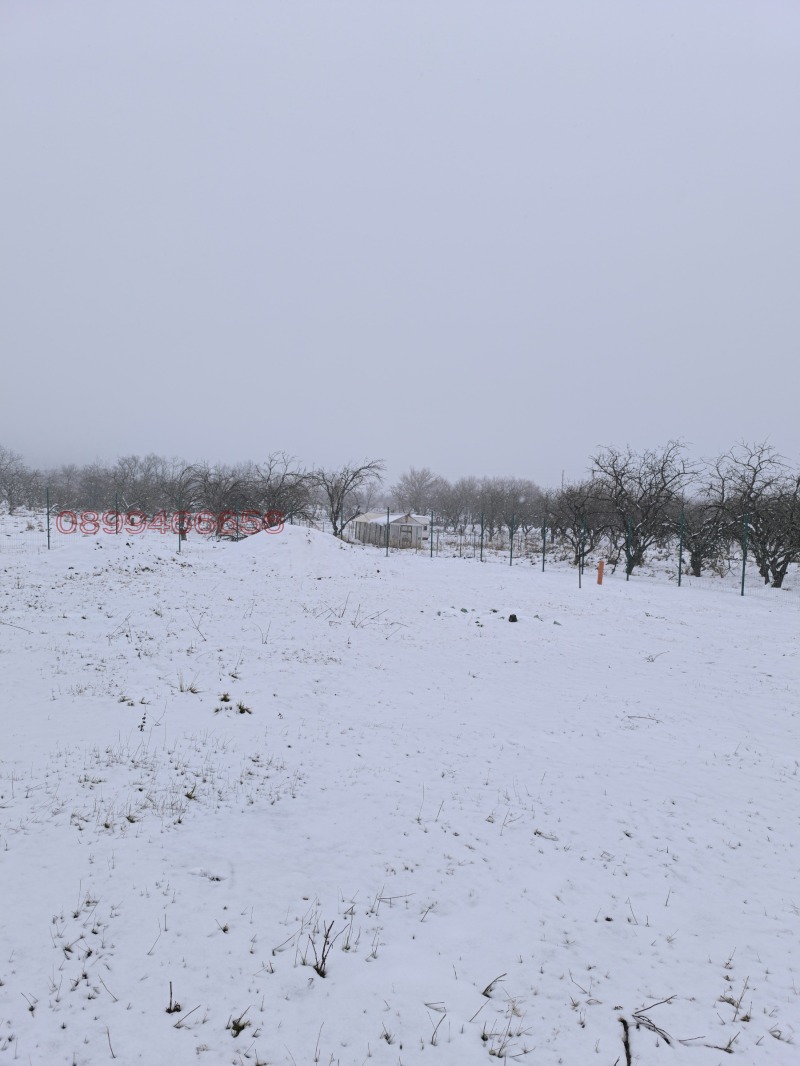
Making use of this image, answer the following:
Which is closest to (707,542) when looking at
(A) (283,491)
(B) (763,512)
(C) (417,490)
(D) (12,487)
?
(B) (763,512)

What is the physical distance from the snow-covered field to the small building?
31.2 m

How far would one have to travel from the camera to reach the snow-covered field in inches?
125

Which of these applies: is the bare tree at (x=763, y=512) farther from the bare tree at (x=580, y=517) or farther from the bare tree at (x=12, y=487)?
the bare tree at (x=12, y=487)

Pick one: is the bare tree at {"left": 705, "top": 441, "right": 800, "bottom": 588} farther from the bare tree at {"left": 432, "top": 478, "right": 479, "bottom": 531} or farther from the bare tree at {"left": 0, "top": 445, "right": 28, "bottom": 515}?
the bare tree at {"left": 0, "top": 445, "right": 28, "bottom": 515}

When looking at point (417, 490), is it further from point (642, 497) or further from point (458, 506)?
point (642, 497)

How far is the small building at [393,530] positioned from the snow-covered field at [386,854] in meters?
31.2

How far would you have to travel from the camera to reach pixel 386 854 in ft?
15.7

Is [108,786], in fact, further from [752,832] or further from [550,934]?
[752,832]

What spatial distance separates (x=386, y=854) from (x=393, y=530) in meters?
38.8

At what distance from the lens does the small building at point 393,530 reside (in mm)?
42219

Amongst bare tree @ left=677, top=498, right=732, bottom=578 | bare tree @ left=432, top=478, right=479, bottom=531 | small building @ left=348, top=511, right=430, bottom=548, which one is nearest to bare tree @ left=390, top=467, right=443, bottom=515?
bare tree @ left=432, top=478, right=479, bottom=531

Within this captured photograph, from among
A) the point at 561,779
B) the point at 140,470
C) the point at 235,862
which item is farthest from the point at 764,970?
the point at 140,470

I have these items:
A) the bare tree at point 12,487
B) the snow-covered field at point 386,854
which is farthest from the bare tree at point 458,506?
the snow-covered field at point 386,854

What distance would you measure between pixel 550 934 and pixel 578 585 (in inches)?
677
